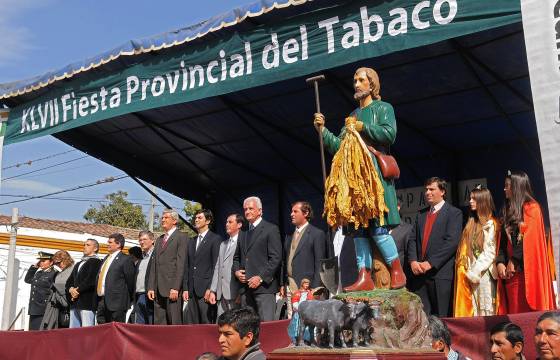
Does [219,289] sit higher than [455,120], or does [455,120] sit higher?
[455,120]

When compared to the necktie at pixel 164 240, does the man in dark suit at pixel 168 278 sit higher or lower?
lower

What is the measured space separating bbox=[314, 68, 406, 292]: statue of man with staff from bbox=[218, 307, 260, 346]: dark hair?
26.6 inches

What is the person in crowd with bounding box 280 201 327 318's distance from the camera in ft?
21.8

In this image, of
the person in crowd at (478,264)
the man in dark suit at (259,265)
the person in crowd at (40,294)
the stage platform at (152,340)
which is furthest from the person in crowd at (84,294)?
the person in crowd at (478,264)

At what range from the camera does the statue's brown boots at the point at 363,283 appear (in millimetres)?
4086

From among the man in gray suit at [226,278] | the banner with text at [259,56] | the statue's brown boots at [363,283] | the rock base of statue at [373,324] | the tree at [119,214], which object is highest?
the tree at [119,214]

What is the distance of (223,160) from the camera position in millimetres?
10867

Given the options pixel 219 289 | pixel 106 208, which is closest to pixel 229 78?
pixel 219 289

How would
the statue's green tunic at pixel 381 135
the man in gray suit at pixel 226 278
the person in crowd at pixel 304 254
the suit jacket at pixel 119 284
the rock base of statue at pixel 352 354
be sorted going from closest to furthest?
the rock base of statue at pixel 352 354, the statue's green tunic at pixel 381 135, the person in crowd at pixel 304 254, the man in gray suit at pixel 226 278, the suit jacket at pixel 119 284

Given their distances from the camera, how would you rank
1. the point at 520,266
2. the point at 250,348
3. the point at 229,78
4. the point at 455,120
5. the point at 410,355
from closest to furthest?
the point at 410,355 < the point at 250,348 < the point at 520,266 < the point at 229,78 < the point at 455,120

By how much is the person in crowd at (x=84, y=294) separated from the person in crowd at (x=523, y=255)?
5.06 metres

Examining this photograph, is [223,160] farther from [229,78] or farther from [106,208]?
[106,208]

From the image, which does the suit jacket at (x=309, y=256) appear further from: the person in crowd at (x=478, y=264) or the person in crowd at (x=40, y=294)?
the person in crowd at (x=40, y=294)

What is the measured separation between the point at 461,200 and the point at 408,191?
2.80 feet
